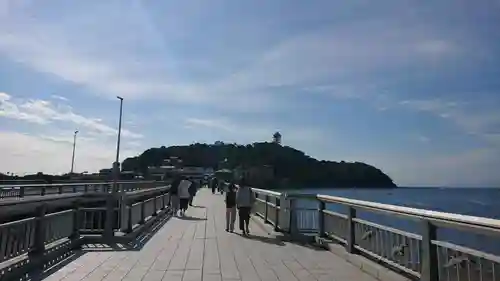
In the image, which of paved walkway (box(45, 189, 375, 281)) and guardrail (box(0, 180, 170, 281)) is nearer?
guardrail (box(0, 180, 170, 281))

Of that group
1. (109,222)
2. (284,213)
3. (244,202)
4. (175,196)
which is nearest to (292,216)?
(284,213)

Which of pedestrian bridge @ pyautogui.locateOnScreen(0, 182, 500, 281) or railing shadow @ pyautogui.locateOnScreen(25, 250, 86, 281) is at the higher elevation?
pedestrian bridge @ pyautogui.locateOnScreen(0, 182, 500, 281)

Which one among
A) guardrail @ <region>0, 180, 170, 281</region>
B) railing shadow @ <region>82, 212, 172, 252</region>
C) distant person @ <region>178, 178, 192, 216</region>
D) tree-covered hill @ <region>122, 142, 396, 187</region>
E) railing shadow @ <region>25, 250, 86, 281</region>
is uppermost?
tree-covered hill @ <region>122, 142, 396, 187</region>

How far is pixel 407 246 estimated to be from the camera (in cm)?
759

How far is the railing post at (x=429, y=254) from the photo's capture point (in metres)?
6.52

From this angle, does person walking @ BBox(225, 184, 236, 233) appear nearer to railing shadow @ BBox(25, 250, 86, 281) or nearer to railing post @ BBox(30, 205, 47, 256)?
railing shadow @ BBox(25, 250, 86, 281)

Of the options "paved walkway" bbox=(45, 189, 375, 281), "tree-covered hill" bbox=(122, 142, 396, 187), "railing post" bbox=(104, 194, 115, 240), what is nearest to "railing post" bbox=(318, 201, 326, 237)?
"paved walkway" bbox=(45, 189, 375, 281)

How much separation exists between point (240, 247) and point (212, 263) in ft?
8.51

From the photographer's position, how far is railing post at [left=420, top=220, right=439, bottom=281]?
6520 millimetres

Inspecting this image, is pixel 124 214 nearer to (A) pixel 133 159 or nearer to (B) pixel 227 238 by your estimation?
(B) pixel 227 238

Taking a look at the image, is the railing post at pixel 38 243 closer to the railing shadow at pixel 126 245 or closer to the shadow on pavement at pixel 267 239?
the railing shadow at pixel 126 245

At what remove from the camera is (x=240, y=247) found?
41.1ft

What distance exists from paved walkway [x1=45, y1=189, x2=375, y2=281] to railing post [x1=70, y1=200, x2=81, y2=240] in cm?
112

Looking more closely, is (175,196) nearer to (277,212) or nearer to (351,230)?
(277,212)
